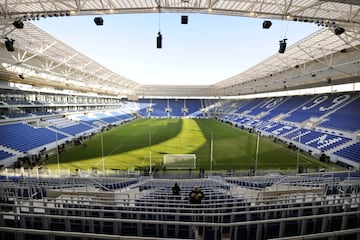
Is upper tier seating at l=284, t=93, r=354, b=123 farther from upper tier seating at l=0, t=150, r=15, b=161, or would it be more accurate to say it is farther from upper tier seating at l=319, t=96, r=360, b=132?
upper tier seating at l=0, t=150, r=15, b=161

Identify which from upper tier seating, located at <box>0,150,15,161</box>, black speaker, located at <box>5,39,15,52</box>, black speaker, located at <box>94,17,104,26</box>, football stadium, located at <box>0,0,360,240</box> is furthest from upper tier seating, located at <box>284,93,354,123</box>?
upper tier seating, located at <box>0,150,15,161</box>

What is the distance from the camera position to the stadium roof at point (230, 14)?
1176 cm

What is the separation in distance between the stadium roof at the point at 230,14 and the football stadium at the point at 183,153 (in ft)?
0.30

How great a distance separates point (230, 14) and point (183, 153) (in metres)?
16.8

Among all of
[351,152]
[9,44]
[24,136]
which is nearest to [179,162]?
[9,44]

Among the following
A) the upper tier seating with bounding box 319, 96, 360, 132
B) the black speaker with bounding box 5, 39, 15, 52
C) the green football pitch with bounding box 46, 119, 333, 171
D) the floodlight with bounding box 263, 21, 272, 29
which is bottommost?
the green football pitch with bounding box 46, 119, 333, 171

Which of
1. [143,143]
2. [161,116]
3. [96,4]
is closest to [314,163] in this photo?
[143,143]

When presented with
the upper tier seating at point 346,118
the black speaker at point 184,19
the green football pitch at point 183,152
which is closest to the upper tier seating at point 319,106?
the upper tier seating at point 346,118

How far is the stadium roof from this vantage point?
11758 millimetres

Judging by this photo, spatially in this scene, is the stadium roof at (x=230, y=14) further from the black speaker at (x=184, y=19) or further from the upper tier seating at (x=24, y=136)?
the upper tier seating at (x=24, y=136)

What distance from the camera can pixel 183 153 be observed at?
25797 millimetres

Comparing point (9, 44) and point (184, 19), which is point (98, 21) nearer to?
point (184, 19)

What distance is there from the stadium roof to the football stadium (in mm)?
91

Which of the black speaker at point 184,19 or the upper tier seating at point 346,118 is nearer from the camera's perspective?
the black speaker at point 184,19
